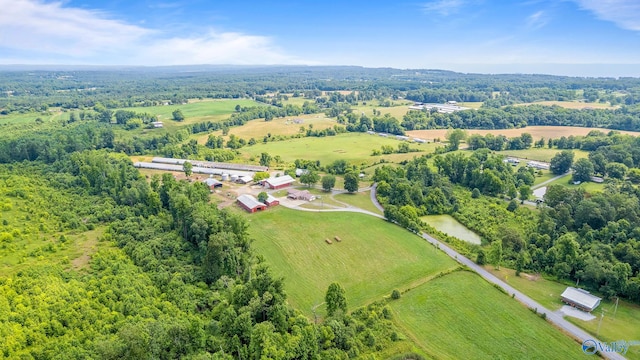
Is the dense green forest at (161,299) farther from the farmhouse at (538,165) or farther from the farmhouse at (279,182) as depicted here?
the farmhouse at (538,165)

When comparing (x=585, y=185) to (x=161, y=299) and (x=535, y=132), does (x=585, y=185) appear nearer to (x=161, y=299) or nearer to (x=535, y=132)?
(x=535, y=132)

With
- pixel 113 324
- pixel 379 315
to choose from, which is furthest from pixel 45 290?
pixel 379 315

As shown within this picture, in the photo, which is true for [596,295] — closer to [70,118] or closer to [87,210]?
[87,210]

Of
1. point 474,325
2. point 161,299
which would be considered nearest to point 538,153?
point 474,325

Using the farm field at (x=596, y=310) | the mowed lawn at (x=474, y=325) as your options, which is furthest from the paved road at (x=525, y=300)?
the mowed lawn at (x=474, y=325)

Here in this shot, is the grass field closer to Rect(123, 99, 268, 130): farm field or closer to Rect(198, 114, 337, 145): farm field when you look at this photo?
Rect(123, 99, 268, 130): farm field

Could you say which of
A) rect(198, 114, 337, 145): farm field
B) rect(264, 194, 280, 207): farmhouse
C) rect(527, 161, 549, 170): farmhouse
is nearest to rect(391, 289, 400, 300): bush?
rect(264, 194, 280, 207): farmhouse
